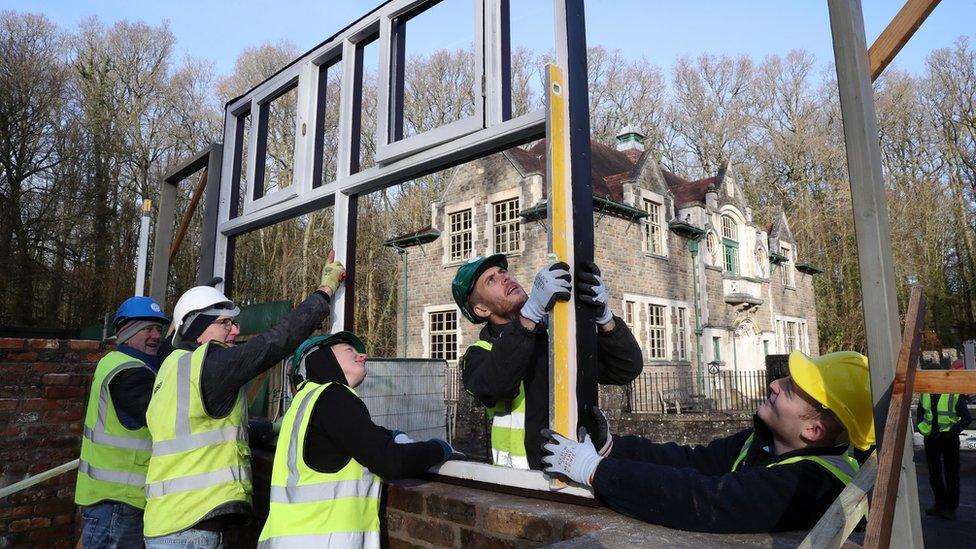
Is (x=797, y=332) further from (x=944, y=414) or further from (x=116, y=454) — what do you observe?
(x=116, y=454)

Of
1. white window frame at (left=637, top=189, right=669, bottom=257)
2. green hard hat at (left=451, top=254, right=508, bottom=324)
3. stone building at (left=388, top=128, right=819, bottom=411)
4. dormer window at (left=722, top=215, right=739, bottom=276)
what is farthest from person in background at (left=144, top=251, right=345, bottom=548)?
dormer window at (left=722, top=215, right=739, bottom=276)

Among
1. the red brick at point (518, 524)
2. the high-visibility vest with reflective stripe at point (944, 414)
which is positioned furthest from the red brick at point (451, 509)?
the high-visibility vest with reflective stripe at point (944, 414)

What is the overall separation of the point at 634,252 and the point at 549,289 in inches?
669

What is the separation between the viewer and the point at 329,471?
7.78 feet

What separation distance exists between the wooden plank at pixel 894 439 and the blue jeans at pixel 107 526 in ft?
11.1

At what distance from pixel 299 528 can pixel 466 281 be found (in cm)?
128

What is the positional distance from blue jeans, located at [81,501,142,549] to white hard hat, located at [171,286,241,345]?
957 mm

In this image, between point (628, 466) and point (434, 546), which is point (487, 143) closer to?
point (628, 466)

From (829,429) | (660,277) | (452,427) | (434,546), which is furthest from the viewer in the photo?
(660,277)

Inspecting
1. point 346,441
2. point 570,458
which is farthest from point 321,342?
point 570,458

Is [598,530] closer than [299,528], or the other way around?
[598,530]

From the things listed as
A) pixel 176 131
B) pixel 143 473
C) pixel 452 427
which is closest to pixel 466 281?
pixel 143 473

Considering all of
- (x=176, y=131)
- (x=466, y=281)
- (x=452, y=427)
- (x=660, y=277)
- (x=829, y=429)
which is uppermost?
(x=176, y=131)

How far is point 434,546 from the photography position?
97.3 inches
